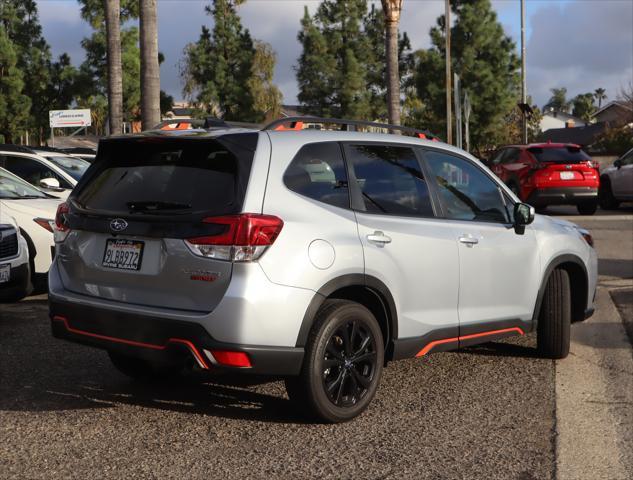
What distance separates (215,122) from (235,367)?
5.48ft

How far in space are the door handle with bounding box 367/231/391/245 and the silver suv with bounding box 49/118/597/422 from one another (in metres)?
0.01

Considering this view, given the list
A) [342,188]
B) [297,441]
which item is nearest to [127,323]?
[297,441]

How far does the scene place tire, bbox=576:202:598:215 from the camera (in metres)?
20.3

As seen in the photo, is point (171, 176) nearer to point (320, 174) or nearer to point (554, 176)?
point (320, 174)

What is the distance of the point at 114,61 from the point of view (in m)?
21.3

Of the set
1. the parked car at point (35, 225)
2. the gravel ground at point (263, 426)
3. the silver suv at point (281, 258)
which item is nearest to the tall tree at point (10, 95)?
the parked car at point (35, 225)

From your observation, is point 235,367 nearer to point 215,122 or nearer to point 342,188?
point 342,188

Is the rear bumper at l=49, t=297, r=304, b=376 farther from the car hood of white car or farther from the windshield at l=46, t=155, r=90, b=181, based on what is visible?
the windshield at l=46, t=155, r=90, b=181

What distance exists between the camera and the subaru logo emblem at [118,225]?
4871 millimetres

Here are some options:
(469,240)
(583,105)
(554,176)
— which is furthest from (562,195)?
(583,105)

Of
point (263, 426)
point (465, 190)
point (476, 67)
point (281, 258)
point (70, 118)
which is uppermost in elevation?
point (476, 67)

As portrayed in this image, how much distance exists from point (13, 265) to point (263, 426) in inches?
166

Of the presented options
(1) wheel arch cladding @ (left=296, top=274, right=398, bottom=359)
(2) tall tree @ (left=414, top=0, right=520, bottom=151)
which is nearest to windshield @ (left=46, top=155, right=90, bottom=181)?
(1) wheel arch cladding @ (left=296, top=274, right=398, bottom=359)

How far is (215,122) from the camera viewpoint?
544 centimetres
